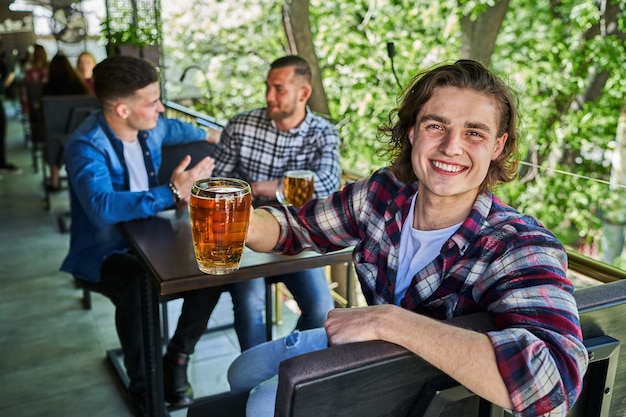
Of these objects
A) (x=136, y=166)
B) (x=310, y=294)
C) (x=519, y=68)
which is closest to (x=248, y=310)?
(x=310, y=294)

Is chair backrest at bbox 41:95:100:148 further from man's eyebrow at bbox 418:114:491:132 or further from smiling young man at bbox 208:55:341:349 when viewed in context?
man's eyebrow at bbox 418:114:491:132

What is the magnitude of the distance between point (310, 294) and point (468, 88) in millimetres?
1202

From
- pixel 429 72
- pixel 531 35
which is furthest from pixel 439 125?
pixel 531 35

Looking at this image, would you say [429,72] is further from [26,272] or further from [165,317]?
[26,272]

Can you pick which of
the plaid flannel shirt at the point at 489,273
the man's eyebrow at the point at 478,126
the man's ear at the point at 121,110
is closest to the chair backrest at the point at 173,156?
the man's ear at the point at 121,110

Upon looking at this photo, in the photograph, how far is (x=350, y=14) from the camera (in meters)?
7.84

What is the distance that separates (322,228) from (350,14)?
6531 mm

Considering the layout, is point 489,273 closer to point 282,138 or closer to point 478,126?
point 478,126

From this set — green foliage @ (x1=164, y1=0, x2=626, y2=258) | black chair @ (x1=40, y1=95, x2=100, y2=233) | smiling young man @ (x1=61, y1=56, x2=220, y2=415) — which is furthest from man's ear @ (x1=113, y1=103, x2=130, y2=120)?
green foliage @ (x1=164, y1=0, x2=626, y2=258)

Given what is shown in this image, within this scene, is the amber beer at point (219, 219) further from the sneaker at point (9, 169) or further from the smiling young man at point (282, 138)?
the sneaker at point (9, 169)

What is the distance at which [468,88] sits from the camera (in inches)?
56.0

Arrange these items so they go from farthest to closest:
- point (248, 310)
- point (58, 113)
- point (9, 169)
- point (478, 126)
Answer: point (9, 169), point (58, 113), point (248, 310), point (478, 126)

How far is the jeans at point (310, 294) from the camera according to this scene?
7.95 feet

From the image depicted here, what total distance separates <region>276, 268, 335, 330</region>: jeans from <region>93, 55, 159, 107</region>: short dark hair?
891 millimetres
